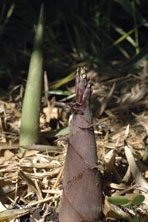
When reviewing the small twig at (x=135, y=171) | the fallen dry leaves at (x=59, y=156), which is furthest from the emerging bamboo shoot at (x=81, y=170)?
the small twig at (x=135, y=171)

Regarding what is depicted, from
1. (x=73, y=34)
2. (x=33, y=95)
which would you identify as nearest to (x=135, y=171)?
(x=33, y=95)

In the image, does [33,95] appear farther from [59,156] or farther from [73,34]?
[73,34]

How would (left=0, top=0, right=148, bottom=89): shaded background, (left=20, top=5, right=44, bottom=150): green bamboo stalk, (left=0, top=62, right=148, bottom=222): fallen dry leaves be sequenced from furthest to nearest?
(left=0, top=0, right=148, bottom=89): shaded background < (left=20, top=5, right=44, bottom=150): green bamboo stalk < (left=0, top=62, right=148, bottom=222): fallen dry leaves

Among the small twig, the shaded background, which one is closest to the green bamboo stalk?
the small twig

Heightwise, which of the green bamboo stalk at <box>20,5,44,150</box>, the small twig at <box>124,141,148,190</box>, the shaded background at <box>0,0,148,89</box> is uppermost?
the shaded background at <box>0,0,148,89</box>

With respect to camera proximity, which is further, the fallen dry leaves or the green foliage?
the green foliage

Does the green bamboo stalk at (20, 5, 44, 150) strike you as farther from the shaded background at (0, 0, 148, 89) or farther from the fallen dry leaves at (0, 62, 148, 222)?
the shaded background at (0, 0, 148, 89)

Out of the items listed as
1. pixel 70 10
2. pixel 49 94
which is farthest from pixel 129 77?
pixel 70 10

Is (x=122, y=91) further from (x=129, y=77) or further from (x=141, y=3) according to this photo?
(x=141, y=3)

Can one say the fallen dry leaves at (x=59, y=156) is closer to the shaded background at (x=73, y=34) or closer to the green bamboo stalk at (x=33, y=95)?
the green bamboo stalk at (x=33, y=95)
